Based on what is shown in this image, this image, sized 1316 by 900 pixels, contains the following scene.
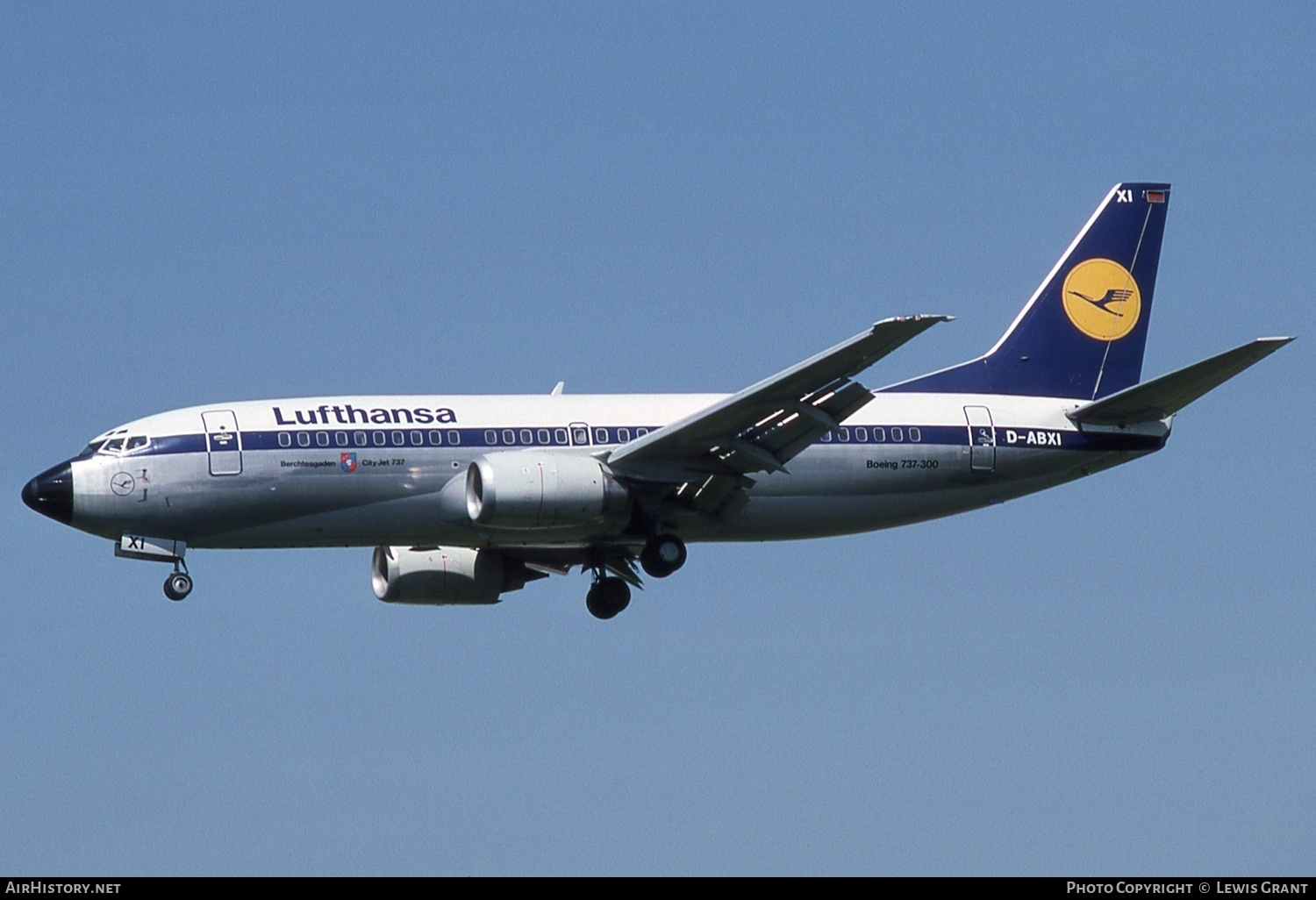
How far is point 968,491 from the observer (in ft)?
146

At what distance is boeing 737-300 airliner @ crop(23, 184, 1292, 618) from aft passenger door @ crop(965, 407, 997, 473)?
0.04 meters

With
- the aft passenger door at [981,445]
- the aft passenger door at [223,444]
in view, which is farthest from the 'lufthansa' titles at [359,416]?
the aft passenger door at [981,445]

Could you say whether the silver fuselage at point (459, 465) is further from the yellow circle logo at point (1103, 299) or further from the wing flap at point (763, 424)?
the yellow circle logo at point (1103, 299)

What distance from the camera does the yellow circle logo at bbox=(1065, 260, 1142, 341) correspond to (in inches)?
1874

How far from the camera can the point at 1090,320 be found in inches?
1874

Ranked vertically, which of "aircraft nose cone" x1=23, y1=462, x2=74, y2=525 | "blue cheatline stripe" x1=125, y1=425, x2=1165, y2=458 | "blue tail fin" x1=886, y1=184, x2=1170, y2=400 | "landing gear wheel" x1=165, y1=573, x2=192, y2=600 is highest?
"blue tail fin" x1=886, y1=184, x2=1170, y2=400

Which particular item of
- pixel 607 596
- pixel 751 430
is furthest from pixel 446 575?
pixel 751 430

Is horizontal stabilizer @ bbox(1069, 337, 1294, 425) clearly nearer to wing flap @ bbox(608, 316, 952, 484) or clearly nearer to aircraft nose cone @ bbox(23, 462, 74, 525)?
wing flap @ bbox(608, 316, 952, 484)

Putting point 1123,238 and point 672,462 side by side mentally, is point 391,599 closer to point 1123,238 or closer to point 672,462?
point 672,462

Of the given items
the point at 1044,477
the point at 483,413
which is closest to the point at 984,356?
the point at 1044,477

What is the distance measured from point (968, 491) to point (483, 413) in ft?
33.5

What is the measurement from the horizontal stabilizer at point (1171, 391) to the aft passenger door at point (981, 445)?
1.90 m

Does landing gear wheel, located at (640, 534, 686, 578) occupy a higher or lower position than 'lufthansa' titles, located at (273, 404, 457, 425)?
lower

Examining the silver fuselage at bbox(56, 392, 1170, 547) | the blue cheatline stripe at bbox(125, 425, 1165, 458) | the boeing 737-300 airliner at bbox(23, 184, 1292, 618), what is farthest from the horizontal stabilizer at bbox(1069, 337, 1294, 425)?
the blue cheatline stripe at bbox(125, 425, 1165, 458)
